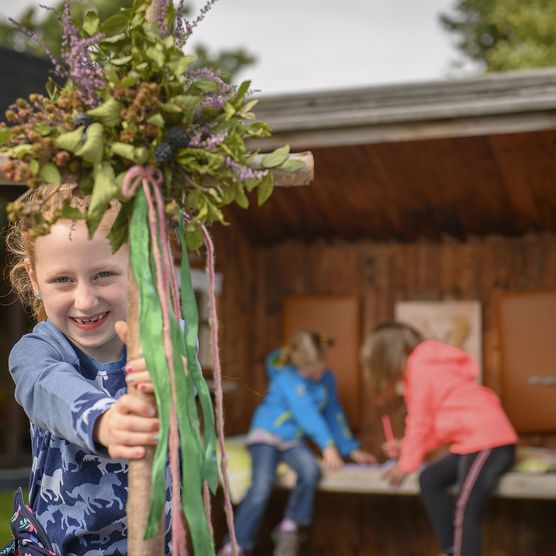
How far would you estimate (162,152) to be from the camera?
180cm

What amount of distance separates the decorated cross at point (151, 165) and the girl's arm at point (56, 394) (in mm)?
115

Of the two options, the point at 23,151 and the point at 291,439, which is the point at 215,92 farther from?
the point at 291,439

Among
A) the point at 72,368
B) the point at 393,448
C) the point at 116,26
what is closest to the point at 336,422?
the point at 393,448

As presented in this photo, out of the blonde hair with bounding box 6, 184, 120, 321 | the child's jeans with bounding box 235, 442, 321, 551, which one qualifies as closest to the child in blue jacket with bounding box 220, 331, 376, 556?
the child's jeans with bounding box 235, 442, 321, 551

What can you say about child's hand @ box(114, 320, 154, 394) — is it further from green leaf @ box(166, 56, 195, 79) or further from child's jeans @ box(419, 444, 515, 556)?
child's jeans @ box(419, 444, 515, 556)

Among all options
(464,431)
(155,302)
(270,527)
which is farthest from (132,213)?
(270,527)

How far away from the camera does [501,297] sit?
6785mm

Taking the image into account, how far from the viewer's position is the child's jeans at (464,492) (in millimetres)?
5609

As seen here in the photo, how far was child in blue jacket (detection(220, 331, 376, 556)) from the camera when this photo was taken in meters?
6.12

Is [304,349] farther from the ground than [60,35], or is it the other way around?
[60,35]

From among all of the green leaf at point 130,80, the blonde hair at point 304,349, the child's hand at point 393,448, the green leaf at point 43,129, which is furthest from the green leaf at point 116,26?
the child's hand at point 393,448

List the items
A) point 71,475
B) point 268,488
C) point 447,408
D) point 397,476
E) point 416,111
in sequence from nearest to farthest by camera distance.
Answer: point 71,475, point 416,111, point 447,408, point 397,476, point 268,488

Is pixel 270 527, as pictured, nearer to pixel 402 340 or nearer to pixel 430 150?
pixel 402 340

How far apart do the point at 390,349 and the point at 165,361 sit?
4493mm
